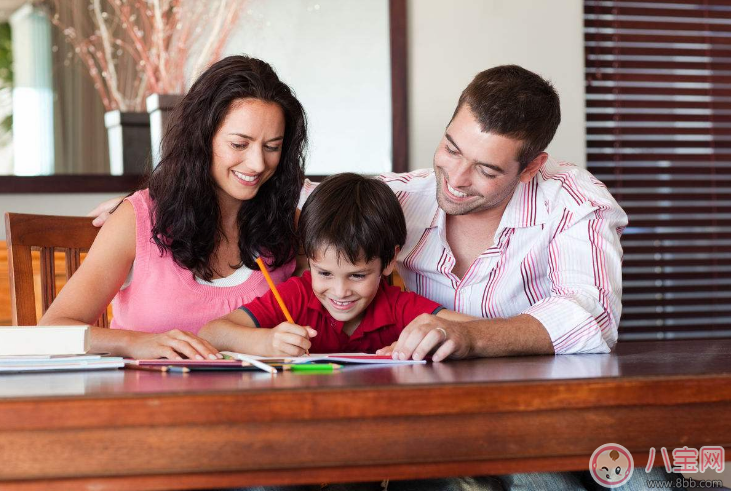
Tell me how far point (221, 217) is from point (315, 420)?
1.03 m

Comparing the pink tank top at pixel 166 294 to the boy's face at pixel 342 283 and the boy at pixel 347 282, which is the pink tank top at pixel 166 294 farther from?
the boy's face at pixel 342 283

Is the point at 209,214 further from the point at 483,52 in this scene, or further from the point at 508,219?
the point at 483,52

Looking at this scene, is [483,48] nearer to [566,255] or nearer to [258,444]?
[566,255]

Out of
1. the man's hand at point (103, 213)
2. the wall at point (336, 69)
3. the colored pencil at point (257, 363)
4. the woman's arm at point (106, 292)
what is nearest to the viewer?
the colored pencil at point (257, 363)

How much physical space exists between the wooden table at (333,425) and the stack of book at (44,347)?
0.12m

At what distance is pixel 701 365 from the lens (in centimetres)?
103

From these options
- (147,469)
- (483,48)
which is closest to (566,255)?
(147,469)

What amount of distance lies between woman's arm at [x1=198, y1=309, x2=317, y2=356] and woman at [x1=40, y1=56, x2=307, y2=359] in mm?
276

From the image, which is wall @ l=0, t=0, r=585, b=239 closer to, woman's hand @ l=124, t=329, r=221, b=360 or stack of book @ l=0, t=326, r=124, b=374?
woman's hand @ l=124, t=329, r=221, b=360

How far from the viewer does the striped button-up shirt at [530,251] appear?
61.3 inches

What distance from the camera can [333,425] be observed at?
83cm

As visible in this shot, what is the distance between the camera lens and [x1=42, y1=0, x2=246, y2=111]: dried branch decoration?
2475mm

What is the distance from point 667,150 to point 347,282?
6.64 feet

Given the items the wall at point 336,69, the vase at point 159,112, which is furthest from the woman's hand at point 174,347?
the wall at point 336,69
